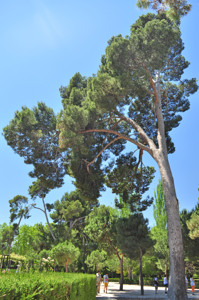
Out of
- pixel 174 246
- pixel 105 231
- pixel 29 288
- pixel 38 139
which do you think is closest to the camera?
pixel 29 288

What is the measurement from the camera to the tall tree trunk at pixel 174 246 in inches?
348

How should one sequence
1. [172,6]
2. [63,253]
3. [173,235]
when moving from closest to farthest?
[172,6] → [173,235] → [63,253]

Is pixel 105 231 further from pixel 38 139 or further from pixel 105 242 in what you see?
pixel 38 139

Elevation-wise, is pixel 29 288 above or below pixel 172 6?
below

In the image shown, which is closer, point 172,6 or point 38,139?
point 172,6

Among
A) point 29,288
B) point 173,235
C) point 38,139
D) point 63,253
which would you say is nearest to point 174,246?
point 173,235

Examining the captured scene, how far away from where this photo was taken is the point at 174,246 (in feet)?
30.2

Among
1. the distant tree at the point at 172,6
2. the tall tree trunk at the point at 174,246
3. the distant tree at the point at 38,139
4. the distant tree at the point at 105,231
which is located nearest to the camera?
the distant tree at the point at 172,6

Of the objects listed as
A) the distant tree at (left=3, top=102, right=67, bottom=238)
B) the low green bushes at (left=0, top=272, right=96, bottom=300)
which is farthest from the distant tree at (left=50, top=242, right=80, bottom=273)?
the low green bushes at (left=0, top=272, right=96, bottom=300)

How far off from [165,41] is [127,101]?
356 cm

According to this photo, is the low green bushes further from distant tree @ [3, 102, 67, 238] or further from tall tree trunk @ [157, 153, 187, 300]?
distant tree @ [3, 102, 67, 238]

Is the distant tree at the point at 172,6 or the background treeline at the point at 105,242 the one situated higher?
the distant tree at the point at 172,6

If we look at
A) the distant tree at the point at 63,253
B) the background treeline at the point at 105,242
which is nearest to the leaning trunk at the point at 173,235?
the background treeline at the point at 105,242

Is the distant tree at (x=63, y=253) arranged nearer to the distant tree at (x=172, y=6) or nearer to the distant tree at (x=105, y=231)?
the distant tree at (x=105, y=231)
